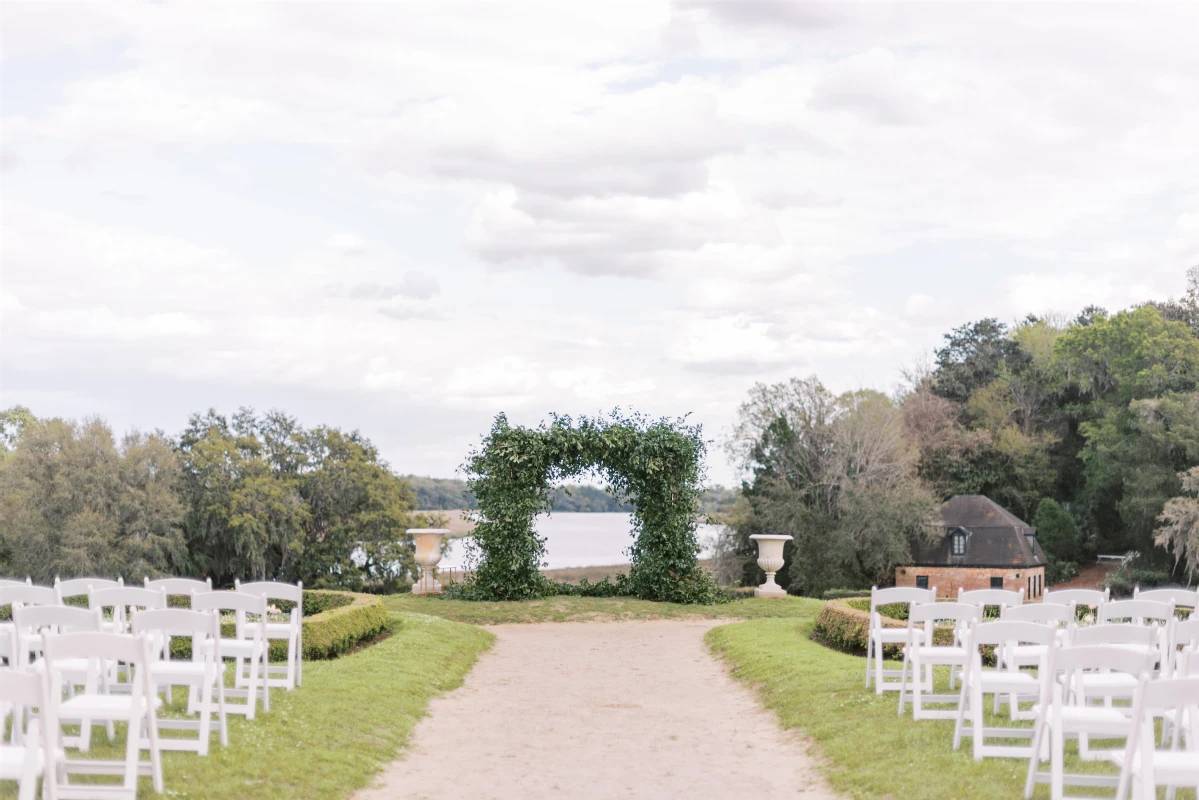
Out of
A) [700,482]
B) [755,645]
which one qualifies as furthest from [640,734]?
[700,482]

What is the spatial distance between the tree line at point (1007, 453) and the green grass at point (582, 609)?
15490 mm

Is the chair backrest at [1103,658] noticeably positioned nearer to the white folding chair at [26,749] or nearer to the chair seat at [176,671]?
the white folding chair at [26,749]

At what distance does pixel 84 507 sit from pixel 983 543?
3090 cm

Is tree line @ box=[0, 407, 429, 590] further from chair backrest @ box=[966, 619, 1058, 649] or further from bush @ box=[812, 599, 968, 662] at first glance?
chair backrest @ box=[966, 619, 1058, 649]

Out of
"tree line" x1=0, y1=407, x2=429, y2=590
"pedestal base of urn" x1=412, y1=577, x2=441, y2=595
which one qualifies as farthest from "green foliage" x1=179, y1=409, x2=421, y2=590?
"pedestal base of urn" x1=412, y1=577, x2=441, y2=595

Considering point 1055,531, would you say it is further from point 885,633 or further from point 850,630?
point 885,633

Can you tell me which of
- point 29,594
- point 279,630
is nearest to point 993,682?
point 279,630

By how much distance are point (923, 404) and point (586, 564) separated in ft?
55.2

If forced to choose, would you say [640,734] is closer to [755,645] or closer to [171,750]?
[171,750]

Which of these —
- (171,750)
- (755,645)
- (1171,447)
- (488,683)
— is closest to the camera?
(171,750)

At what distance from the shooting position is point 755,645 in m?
15.5

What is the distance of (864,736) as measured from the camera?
9.27 metres

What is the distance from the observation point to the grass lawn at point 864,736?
24.8 ft

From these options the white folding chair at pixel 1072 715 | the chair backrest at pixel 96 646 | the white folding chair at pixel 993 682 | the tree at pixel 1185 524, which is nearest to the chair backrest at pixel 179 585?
the chair backrest at pixel 96 646
